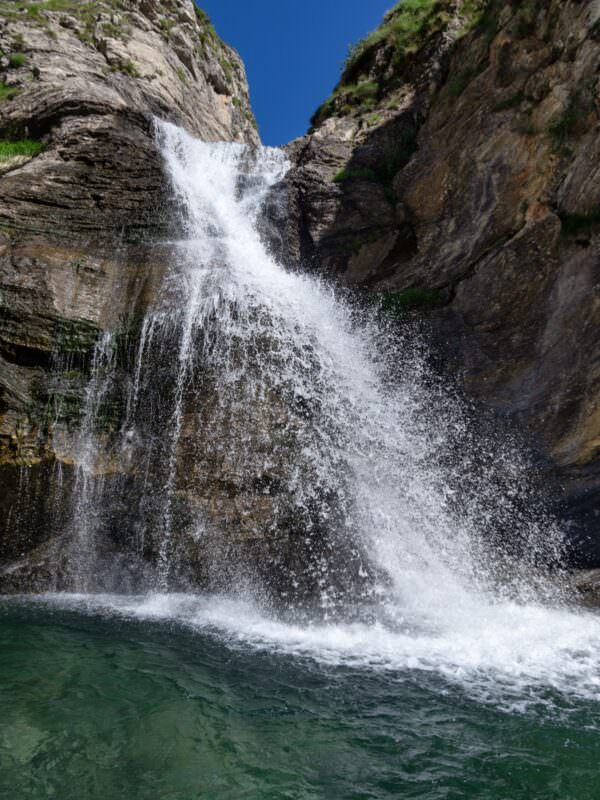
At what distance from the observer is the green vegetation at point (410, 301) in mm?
11133

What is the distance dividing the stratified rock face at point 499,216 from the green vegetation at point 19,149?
6.28 m

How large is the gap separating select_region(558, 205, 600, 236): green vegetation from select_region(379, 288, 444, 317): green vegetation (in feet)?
8.22

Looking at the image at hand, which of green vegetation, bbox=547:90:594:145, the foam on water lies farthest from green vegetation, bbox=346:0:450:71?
the foam on water

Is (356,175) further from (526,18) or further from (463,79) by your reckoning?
(526,18)

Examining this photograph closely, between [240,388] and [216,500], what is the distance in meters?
1.94

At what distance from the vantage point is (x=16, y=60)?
1659 centimetres

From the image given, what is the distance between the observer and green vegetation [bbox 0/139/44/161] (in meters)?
13.7

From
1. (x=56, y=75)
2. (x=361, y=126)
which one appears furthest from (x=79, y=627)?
(x=56, y=75)

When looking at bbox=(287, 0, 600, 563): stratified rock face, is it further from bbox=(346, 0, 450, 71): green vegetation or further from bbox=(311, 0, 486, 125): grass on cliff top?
bbox=(346, 0, 450, 71): green vegetation

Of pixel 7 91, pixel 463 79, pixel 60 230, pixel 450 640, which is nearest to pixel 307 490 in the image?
pixel 450 640

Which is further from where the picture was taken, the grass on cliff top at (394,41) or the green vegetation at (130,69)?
the green vegetation at (130,69)

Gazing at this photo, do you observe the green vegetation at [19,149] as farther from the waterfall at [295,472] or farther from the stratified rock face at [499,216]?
the stratified rock face at [499,216]

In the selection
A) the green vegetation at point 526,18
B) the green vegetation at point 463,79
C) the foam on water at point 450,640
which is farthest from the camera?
the green vegetation at point 463,79

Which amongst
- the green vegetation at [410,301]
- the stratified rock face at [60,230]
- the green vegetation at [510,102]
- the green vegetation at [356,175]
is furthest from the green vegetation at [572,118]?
the stratified rock face at [60,230]
